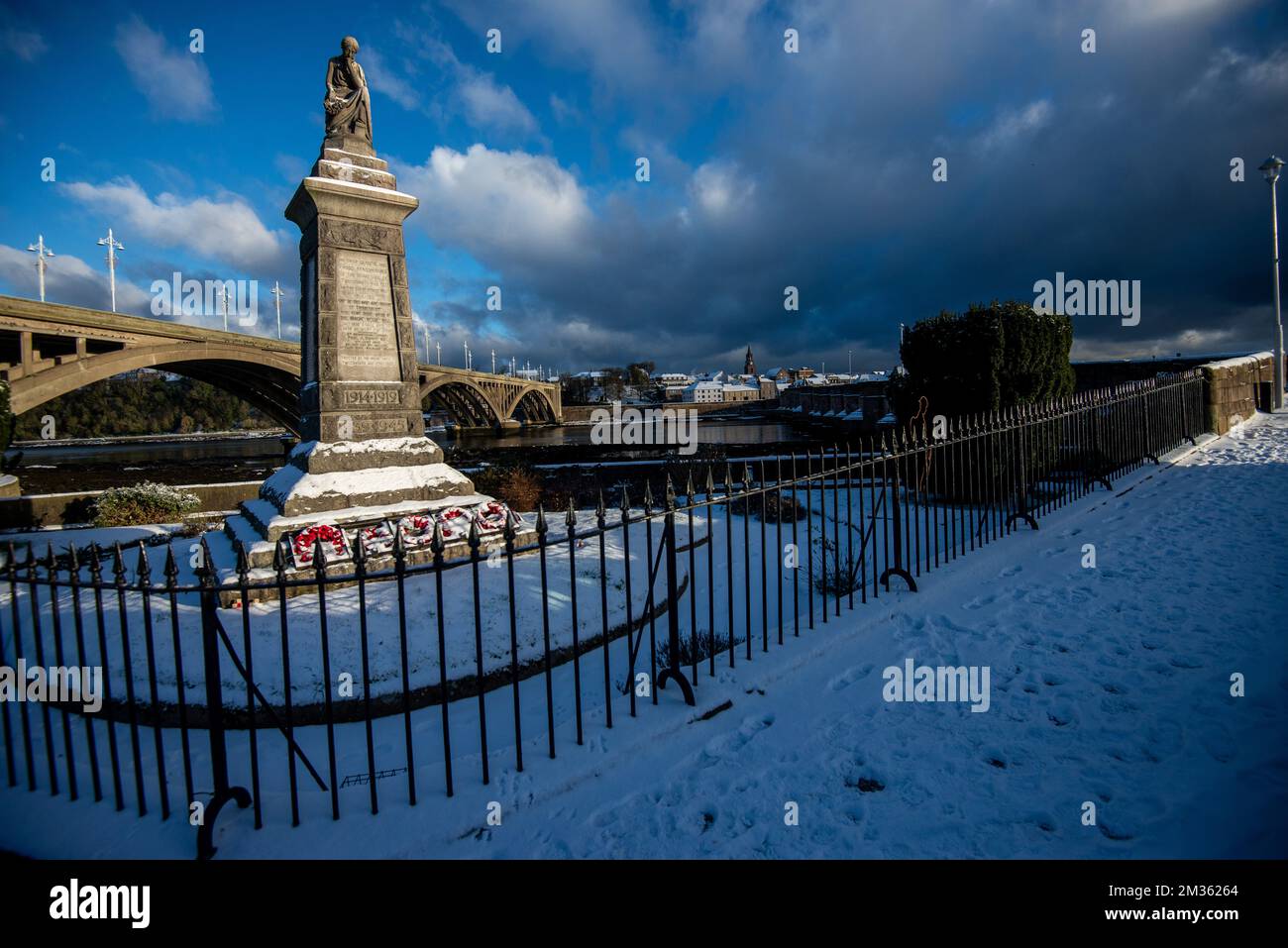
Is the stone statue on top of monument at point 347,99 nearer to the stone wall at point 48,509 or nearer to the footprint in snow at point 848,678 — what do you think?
the footprint in snow at point 848,678

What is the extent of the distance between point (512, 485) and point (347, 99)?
7386mm

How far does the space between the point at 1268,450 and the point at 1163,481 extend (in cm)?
322

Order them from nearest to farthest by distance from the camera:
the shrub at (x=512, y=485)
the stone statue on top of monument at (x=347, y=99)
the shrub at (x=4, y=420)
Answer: the stone statue on top of monument at (x=347, y=99), the shrub at (x=512, y=485), the shrub at (x=4, y=420)

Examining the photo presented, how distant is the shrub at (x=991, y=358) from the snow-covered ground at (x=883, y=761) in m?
5.52

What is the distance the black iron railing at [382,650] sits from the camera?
2.92 m

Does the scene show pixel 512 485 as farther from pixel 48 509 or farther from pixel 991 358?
pixel 48 509

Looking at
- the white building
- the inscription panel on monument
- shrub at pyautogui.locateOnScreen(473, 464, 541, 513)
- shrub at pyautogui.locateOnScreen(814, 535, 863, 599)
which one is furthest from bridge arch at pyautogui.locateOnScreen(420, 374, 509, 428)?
the white building

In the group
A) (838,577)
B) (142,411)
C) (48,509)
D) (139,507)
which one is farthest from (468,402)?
(838,577)

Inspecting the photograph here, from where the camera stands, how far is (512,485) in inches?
517

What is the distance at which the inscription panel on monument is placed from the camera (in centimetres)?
785

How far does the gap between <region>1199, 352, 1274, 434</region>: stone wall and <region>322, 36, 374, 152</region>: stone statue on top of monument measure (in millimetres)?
15867

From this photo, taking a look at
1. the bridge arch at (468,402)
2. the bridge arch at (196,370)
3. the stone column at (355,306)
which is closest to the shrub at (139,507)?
the stone column at (355,306)
